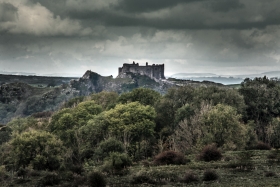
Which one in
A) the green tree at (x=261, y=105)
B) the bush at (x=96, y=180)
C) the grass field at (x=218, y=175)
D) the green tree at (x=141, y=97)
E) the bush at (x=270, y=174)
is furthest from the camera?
the green tree at (x=141, y=97)

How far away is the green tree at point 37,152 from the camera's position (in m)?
66.7

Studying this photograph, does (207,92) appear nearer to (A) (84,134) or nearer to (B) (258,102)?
(B) (258,102)

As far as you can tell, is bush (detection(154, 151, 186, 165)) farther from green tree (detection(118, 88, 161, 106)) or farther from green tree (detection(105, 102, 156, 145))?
green tree (detection(118, 88, 161, 106))

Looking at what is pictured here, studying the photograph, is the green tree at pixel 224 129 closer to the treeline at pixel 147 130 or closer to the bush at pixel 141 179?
the treeline at pixel 147 130

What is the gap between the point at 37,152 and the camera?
68500 mm

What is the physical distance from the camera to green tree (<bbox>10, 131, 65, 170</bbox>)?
219 feet

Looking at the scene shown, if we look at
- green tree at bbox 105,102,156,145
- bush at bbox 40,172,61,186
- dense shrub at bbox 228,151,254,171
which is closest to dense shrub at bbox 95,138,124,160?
green tree at bbox 105,102,156,145

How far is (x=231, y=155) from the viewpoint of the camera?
57188mm

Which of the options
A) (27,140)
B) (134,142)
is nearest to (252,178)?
(27,140)

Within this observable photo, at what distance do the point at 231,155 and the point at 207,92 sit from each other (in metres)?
41.7

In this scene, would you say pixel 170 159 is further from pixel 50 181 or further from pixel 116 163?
pixel 50 181

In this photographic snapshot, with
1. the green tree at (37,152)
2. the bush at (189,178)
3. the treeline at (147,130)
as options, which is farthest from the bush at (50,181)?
the green tree at (37,152)

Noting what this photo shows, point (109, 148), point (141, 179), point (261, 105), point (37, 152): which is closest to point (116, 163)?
point (109, 148)

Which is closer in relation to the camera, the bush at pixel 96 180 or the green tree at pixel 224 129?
the bush at pixel 96 180
